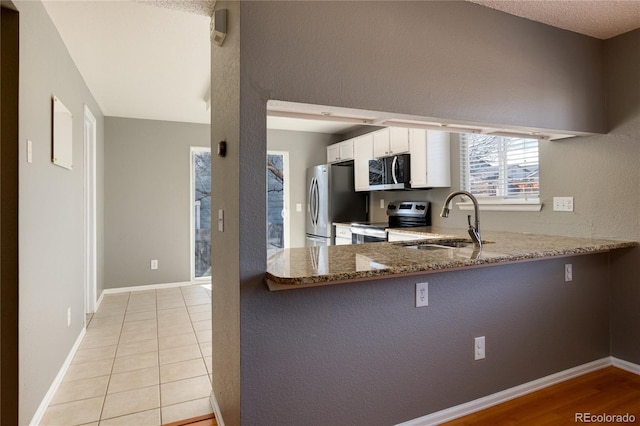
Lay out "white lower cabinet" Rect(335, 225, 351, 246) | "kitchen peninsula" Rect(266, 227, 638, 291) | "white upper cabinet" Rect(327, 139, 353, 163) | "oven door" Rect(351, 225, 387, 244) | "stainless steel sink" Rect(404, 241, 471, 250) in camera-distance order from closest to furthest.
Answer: "kitchen peninsula" Rect(266, 227, 638, 291) < "stainless steel sink" Rect(404, 241, 471, 250) < "oven door" Rect(351, 225, 387, 244) < "white lower cabinet" Rect(335, 225, 351, 246) < "white upper cabinet" Rect(327, 139, 353, 163)

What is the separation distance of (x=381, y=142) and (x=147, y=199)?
329 centimetres

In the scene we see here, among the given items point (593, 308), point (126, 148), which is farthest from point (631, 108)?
point (126, 148)

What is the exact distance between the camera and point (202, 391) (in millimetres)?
2328

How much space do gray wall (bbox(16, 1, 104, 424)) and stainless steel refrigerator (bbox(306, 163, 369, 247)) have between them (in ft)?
9.58

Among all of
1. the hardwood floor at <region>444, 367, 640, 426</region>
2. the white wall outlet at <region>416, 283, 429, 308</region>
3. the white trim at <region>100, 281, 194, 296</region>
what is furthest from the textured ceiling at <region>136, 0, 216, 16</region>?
the white trim at <region>100, 281, 194, 296</region>

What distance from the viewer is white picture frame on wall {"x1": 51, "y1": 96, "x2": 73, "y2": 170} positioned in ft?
7.82

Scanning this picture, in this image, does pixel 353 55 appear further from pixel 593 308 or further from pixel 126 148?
pixel 126 148

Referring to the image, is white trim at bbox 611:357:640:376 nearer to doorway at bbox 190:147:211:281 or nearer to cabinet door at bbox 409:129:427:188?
cabinet door at bbox 409:129:427:188

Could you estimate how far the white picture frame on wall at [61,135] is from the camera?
238 cm

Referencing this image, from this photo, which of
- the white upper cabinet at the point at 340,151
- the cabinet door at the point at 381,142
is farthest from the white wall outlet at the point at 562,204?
the white upper cabinet at the point at 340,151

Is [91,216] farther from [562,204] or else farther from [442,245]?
[562,204]

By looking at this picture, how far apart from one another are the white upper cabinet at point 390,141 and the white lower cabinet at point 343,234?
100cm

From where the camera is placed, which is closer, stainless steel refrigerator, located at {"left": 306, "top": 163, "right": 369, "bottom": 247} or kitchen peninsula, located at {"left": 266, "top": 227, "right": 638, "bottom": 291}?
kitchen peninsula, located at {"left": 266, "top": 227, "right": 638, "bottom": 291}

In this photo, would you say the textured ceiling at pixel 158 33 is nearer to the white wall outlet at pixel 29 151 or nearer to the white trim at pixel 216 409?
the white wall outlet at pixel 29 151
